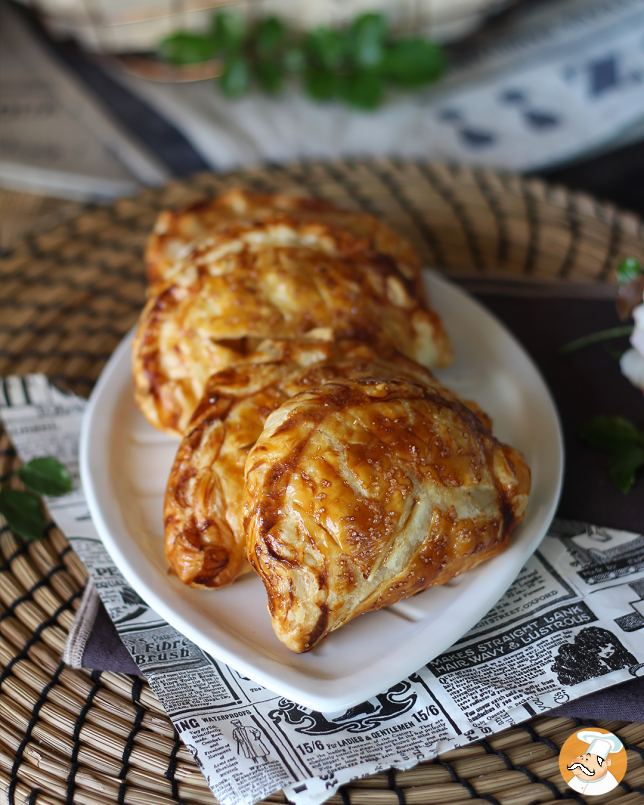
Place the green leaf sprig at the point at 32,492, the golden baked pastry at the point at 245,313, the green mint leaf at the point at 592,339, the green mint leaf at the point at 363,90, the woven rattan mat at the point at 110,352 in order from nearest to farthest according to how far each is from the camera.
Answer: the woven rattan mat at the point at 110,352 < the golden baked pastry at the point at 245,313 < the green leaf sprig at the point at 32,492 < the green mint leaf at the point at 592,339 < the green mint leaf at the point at 363,90

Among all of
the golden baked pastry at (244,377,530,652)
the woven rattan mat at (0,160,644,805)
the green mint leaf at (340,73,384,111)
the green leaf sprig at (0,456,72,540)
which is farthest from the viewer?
the green mint leaf at (340,73,384,111)

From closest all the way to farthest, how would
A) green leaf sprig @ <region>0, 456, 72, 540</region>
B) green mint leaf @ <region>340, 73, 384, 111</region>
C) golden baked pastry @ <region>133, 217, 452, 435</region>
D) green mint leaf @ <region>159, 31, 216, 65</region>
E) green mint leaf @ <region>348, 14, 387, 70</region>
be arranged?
1. golden baked pastry @ <region>133, 217, 452, 435</region>
2. green leaf sprig @ <region>0, 456, 72, 540</region>
3. green mint leaf @ <region>348, 14, 387, 70</region>
4. green mint leaf @ <region>159, 31, 216, 65</region>
5. green mint leaf @ <region>340, 73, 384, 111</region>

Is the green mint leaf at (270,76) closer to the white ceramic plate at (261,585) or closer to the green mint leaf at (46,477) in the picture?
the white ceramic plate at (261,585)

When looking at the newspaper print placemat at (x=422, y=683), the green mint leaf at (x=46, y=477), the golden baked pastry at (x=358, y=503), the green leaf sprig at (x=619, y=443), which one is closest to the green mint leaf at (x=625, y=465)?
the green leaf sprig at (x=619, y=443)

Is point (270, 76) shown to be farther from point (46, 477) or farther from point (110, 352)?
point (46, 477)
